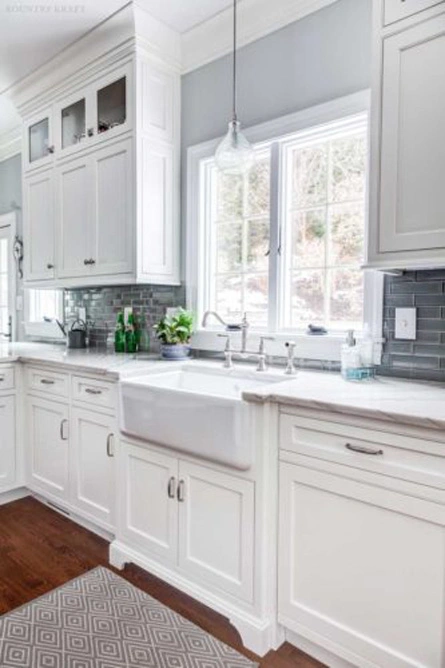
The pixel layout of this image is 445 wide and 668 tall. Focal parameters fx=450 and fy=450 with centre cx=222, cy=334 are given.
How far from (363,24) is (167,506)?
2.17m

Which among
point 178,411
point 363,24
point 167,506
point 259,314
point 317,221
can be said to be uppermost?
point 363,24

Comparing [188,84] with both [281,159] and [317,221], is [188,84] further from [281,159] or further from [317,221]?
[317,221]

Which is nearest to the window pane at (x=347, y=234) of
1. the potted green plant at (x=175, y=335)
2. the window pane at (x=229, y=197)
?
the window pane at (x=229, y=197)

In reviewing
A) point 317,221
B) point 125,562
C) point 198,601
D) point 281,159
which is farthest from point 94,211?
point 198,601

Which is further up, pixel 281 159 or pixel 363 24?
pixel 363 24

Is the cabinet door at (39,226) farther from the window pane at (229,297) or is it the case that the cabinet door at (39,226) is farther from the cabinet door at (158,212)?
the window pane at (229,297)

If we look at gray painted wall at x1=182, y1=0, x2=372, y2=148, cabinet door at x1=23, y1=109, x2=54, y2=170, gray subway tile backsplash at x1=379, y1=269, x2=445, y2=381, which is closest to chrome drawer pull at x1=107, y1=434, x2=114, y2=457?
gray subway tile backsplash at x1=379, y1=269, x2=445, y2=381

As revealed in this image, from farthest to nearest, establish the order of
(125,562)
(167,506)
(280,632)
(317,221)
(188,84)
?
(188,84)
(317,221)
(125,562)
(167,506)
(280,632)

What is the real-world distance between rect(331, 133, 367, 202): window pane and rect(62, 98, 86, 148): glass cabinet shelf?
1560 millimetres

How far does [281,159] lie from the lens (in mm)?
2242

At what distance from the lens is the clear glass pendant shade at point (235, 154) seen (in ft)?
6.58

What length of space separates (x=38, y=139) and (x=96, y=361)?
5.84 feet

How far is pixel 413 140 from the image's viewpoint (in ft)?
4.76

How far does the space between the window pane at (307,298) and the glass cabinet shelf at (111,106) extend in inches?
51.6
